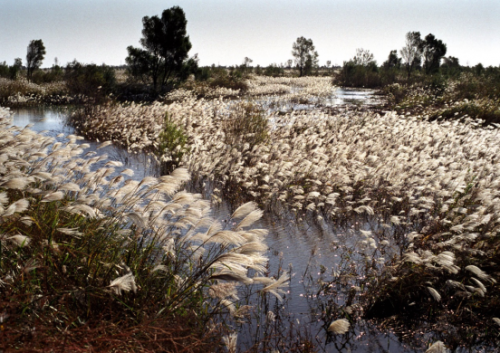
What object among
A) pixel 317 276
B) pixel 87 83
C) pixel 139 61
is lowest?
pixel 317 276

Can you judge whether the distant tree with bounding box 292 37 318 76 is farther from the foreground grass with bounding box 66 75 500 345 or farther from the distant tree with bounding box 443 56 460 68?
the foreground grass with bounding box 66 75 500 345

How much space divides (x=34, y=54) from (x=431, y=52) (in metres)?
45.5

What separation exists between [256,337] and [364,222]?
139 inches

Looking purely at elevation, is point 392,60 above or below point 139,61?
above

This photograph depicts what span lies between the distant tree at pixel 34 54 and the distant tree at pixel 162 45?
13.1 m

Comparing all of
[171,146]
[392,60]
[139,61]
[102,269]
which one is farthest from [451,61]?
[102,269]

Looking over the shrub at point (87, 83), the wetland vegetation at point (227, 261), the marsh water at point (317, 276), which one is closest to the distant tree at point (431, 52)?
the shrub at point (87, 83)

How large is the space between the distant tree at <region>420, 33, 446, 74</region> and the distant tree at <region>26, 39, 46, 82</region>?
1699 inches

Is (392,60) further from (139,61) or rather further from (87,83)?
(87,83)

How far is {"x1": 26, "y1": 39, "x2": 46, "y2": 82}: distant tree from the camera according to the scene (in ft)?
120

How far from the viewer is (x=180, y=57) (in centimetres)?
2983

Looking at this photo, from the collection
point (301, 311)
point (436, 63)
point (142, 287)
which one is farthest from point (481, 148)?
point (436, 63)

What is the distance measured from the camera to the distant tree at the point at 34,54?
3659 centimetres

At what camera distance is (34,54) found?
36812mm
